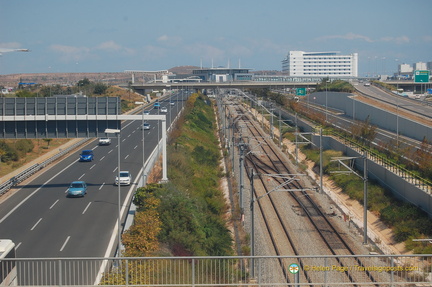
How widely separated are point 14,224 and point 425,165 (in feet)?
66.5

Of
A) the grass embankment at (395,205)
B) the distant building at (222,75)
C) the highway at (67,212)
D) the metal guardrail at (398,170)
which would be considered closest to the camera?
the highway at (67,212)

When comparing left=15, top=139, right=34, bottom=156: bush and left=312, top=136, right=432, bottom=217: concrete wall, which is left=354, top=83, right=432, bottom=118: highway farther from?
left=15, top=139, right=34, bottom=156: bush

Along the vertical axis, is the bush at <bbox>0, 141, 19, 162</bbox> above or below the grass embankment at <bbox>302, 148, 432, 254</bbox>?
above

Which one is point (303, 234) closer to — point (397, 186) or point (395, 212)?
point (395, 212)

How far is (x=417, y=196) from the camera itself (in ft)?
93.9

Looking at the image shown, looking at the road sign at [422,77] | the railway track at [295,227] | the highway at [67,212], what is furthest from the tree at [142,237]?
the road sign at [422,77]

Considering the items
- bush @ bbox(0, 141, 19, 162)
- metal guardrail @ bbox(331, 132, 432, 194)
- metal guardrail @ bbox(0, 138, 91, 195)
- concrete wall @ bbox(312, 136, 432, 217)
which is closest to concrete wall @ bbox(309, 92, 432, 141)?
metal guardrail @ bbox(331, 132, 432, 194)

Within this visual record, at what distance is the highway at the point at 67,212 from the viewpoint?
811 inches

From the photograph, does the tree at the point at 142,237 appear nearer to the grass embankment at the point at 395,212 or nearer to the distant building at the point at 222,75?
the grass embankment at the point at 395,212

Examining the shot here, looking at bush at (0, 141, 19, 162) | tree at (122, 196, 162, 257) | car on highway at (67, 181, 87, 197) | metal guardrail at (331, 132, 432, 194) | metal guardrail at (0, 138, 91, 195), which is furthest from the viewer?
bush at (0, 141, 19, 162)

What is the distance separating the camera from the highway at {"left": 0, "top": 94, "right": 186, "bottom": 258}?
67.6ft

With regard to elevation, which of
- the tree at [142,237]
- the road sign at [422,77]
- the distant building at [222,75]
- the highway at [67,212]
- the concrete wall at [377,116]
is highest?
the distant building at [222,75]

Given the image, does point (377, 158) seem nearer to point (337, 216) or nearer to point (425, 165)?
point (425, 165)

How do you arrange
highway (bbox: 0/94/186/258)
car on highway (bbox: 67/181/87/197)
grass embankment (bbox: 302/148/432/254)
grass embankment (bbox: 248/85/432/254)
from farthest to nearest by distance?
car on highway (bbox: 67/181/87/197)
grass embankment (bbox: 248/85/432/254)
grass embankment (bbox: 302/148/432/254)
highway (bbox: 0/94/186/258)
